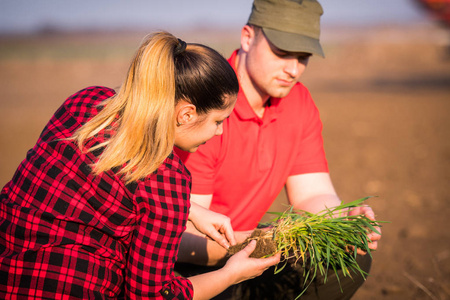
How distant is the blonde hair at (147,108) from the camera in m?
1.91

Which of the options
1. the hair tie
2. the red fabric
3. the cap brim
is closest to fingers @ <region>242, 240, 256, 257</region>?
the red fabric

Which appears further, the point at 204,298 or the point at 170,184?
the point at 204,298

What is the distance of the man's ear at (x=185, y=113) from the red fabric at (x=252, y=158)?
745 millimetres

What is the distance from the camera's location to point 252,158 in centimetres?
305

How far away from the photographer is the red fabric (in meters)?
2.94

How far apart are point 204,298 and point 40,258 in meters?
0.71

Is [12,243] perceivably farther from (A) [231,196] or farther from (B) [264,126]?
(B) [264,126]

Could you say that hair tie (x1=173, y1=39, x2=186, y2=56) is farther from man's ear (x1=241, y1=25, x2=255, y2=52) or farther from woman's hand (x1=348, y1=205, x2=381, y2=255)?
woman's hand (x1=348, y1=205, x2=381, y2=255)

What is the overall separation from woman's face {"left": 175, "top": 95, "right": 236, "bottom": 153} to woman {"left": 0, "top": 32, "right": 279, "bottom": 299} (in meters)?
0.12

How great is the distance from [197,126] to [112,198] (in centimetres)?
52

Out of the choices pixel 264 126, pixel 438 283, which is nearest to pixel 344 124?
pixel 438 283

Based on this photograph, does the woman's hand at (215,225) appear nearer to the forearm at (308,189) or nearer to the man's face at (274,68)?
the forearm at (308,189)

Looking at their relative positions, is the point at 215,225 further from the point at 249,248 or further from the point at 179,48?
the point at 179,48

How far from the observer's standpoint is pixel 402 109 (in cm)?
1107
